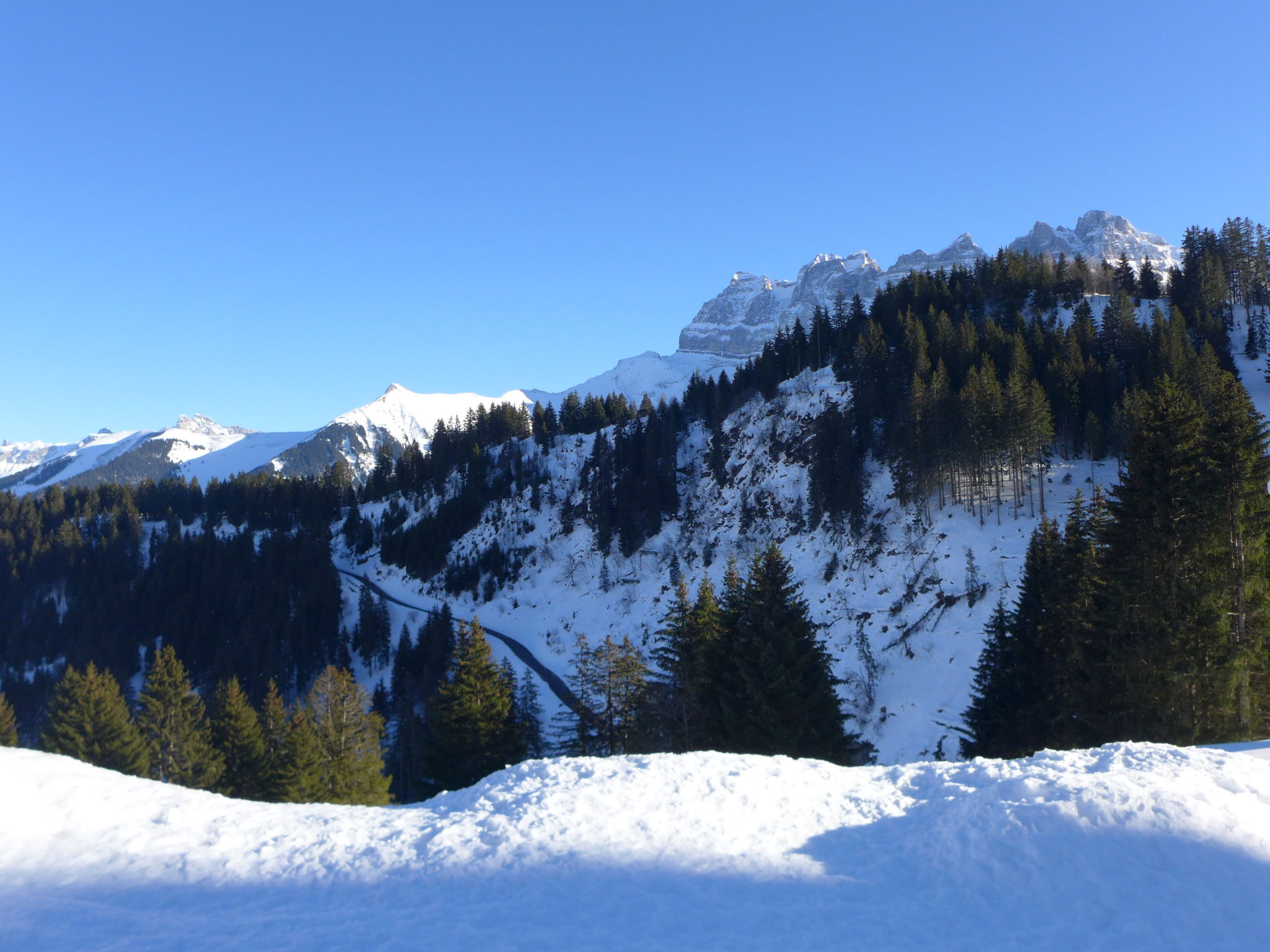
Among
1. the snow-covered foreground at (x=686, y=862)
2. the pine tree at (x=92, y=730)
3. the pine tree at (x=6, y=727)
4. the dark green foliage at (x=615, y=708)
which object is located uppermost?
the snow-covered foreground at (x=686, y=862)

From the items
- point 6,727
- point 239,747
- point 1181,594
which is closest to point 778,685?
point 1181,594

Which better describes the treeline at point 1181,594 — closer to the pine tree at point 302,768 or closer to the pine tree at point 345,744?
the pine tree at point 345,744

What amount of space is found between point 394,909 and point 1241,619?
67.2 ft

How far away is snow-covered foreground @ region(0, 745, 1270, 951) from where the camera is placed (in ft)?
24.0

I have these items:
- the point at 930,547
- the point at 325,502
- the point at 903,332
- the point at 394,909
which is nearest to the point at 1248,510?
the point at 394,909

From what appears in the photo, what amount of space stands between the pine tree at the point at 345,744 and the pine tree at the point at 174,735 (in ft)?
25.5

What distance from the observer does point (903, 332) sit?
7500 cm

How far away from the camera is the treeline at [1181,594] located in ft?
55.5

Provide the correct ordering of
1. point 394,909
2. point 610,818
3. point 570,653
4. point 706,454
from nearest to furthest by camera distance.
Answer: point 394,909 < point 610,818 < point 570,653 < point 706,454

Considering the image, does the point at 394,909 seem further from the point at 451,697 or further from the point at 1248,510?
the point at 1248,510

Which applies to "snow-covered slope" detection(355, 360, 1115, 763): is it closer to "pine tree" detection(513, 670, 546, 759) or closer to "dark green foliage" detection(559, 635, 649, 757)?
"dark green foliage" detection(559, 635, 649, 757)

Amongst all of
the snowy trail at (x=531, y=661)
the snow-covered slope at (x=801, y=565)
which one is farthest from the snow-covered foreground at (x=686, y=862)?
the snowy trail at (x=531, y=661)

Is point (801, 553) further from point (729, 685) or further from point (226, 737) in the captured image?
point (226, 737)

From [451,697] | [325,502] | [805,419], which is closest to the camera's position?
[451,697]
